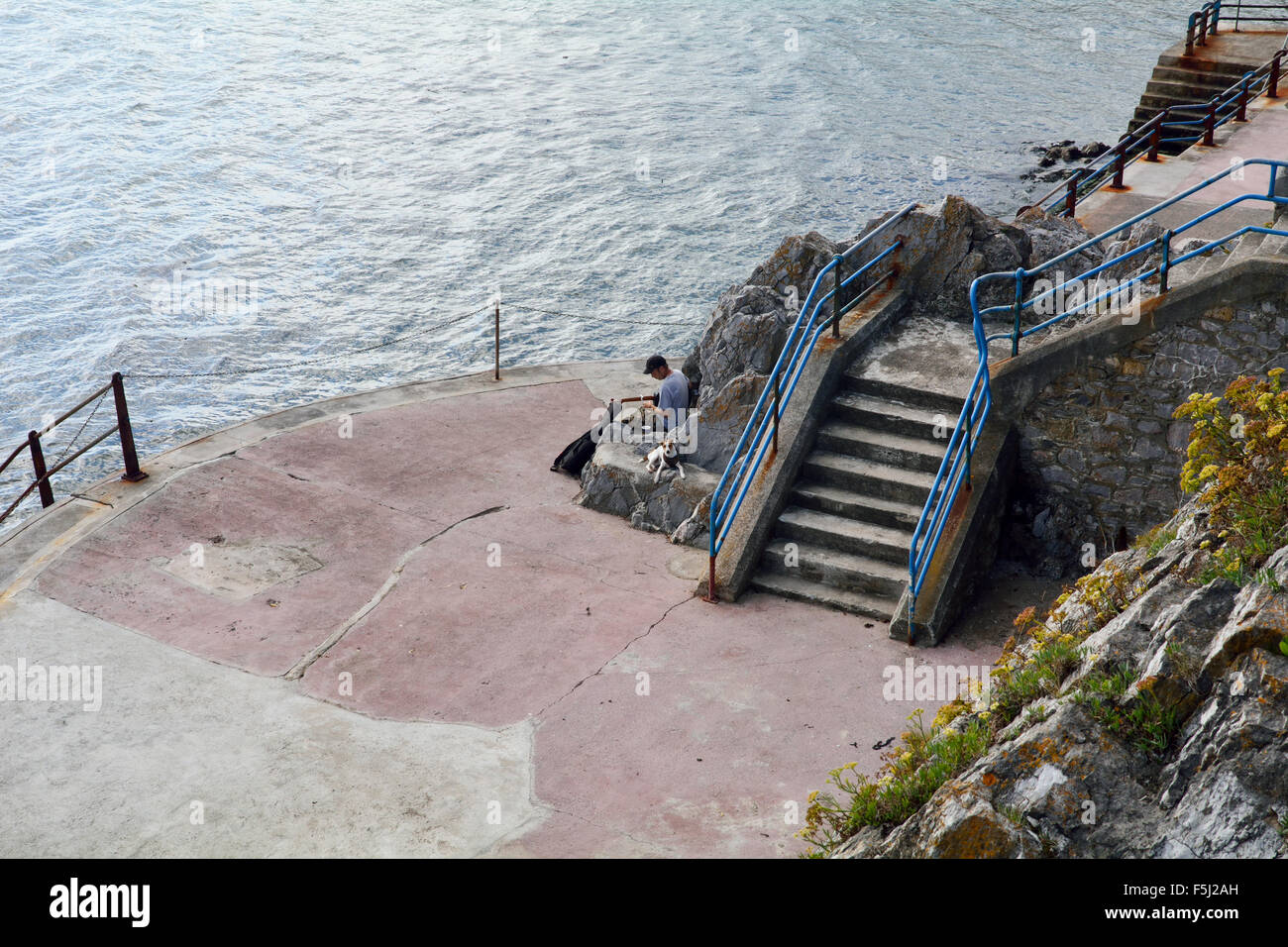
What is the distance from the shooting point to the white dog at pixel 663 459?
13.4m

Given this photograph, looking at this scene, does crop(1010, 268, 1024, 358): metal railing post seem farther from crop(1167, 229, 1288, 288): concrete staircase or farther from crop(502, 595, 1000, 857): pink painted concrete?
crop(502, 595, 1000, 857): pink painted concrete

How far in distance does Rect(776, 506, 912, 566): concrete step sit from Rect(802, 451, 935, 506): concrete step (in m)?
0.35

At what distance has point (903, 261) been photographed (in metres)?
13.7

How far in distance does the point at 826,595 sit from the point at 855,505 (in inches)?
39.4

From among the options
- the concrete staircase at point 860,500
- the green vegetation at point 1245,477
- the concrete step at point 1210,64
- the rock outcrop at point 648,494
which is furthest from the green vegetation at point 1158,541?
the concrete step at point 1210,64

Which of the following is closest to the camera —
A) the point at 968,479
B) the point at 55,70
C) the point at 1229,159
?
the point at 968,479

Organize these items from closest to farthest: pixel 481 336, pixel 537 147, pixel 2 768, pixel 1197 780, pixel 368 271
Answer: pixel 1197 780 < pixel 2 768 < pixel 481 336 < pixel 368 271 < pixel 537 147

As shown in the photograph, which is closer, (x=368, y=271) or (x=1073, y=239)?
(x=1073, y=239)

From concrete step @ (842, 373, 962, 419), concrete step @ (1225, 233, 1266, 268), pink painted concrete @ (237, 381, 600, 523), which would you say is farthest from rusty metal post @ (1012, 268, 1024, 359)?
pink painted concrete @ (237, 381, 600, 523)

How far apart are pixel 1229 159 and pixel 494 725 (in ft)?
59.6

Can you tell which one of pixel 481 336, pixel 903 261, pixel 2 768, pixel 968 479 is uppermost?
pixel 903 261

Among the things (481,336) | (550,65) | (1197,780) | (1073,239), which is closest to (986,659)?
(1197,780)

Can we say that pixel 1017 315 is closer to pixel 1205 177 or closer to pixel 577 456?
pixel 577 456

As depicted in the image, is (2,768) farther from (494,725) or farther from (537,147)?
(537,147)
